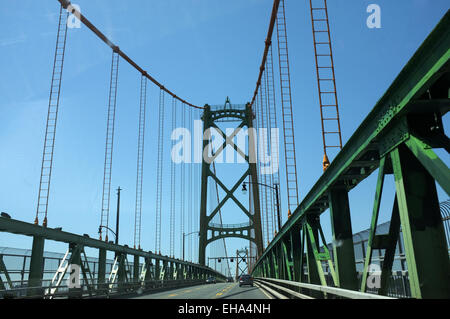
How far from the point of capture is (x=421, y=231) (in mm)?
4867

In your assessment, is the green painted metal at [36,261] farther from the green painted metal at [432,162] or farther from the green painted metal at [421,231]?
the green painted metal at [432,162]

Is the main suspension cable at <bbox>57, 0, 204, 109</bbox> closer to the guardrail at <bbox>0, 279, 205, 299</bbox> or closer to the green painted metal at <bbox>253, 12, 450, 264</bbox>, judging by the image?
the guardrail at <bbox>0, 279, 205, 299</bbox>

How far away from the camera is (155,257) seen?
32906 mm

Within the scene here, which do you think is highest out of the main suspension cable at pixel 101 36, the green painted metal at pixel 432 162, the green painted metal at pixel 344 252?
the main suspension cable at pixel 101 36

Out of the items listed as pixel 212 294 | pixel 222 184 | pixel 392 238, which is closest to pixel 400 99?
pixel 392 238

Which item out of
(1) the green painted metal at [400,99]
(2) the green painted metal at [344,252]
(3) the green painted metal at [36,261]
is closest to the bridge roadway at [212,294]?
(3) the green painted metal at [36,261]

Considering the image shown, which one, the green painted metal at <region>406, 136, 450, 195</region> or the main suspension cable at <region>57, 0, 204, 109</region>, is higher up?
the main suspension cable at <region>57, 0, 204, 109</region>

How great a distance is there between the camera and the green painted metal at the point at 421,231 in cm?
473

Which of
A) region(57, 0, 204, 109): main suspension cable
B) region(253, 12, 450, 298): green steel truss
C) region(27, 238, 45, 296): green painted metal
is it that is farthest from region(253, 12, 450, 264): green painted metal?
region(57, 0, 204, 109): main suspension cable

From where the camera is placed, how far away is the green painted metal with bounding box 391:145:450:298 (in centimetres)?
473

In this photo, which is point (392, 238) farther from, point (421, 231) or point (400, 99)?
point (400, 99)

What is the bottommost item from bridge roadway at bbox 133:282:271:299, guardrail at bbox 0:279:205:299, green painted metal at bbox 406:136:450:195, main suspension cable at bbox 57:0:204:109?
bridge roadway at bbox 133:282:271:299
